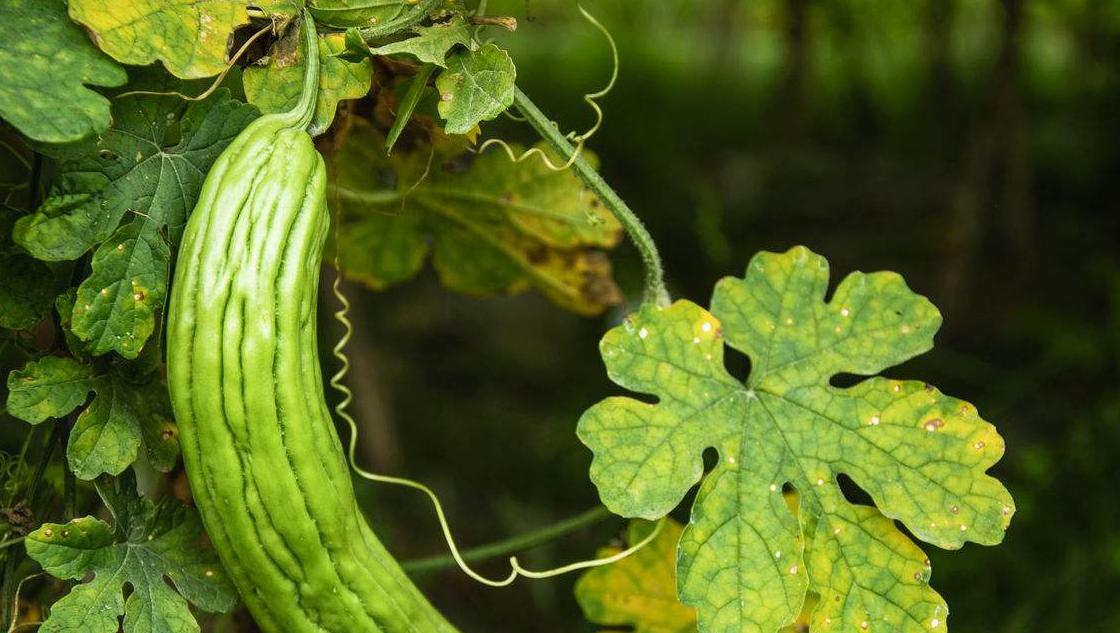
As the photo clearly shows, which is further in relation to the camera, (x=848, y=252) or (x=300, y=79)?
(x=848, y=252)

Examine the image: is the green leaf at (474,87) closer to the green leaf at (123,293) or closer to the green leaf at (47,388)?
the green leaf at (123,293)

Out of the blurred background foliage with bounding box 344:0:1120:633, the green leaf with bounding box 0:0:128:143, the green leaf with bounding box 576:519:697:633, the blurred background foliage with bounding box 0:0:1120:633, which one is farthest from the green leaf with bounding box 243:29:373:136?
the blurred background foliage with bounding box 344:0:1120:633

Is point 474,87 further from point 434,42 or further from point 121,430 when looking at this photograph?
point 121,430

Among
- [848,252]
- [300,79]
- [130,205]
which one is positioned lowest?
[848,252]

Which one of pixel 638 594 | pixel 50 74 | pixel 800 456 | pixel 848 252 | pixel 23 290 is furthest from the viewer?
pixel 848 252

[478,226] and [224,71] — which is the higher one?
[224,71]

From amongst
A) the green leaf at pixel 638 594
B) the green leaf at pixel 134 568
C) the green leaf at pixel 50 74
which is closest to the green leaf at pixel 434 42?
the green leaf at pixel 50 74

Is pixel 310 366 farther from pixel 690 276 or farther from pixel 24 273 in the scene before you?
pixel 690 276

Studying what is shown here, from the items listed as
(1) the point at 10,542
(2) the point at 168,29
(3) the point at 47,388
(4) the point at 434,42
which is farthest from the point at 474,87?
(1) the point at 10,542
